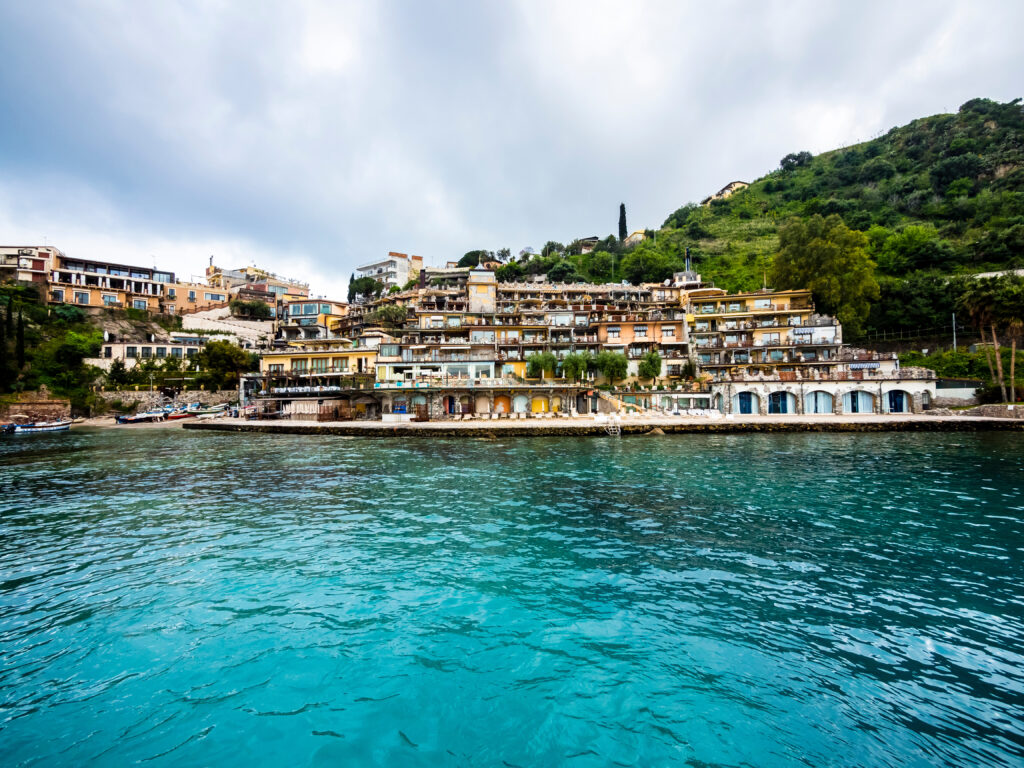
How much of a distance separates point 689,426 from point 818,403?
57.8 ft

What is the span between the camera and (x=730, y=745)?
197 inches

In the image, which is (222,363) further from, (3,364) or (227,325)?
(3,364)

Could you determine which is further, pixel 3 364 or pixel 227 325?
pixel 227 325

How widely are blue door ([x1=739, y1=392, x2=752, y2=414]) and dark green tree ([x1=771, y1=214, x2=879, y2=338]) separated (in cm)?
1867

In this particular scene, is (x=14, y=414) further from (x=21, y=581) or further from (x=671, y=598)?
(x=671, y=598)

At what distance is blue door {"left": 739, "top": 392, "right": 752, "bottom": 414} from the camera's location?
44625 millimetres

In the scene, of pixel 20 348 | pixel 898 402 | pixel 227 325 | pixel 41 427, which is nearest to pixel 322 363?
pixel 41 427

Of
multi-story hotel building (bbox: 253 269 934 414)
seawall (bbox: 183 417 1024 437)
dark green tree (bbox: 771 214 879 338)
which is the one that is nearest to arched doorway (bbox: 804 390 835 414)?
multi-story hotel building (bbox: 253 269 934 414)

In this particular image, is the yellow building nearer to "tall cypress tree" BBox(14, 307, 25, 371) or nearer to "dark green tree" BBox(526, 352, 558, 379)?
"dark green tree" BBox(526, 352, 558, 379)

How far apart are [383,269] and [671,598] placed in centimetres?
9344

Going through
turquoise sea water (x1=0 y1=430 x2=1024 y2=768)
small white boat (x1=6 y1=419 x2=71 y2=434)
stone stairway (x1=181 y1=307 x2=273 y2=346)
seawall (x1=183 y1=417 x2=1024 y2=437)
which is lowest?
turquoise sea water (x1=0 y1=430 x2=1024 y2=768)

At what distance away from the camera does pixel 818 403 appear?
43250 millimetres

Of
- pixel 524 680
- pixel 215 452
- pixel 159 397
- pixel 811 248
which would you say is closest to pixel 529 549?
pixel 524 680

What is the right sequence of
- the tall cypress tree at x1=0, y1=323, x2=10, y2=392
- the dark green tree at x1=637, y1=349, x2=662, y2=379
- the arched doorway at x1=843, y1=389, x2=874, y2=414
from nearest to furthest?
1. the arched doorway at x1=843, y1=389, x2=874, y2=414
2. the dark green tree at x1=637, y1=349, x2=662, y2=379
3. the tall cypress tree at x1=0, y1=323, x2=10, y2=392
